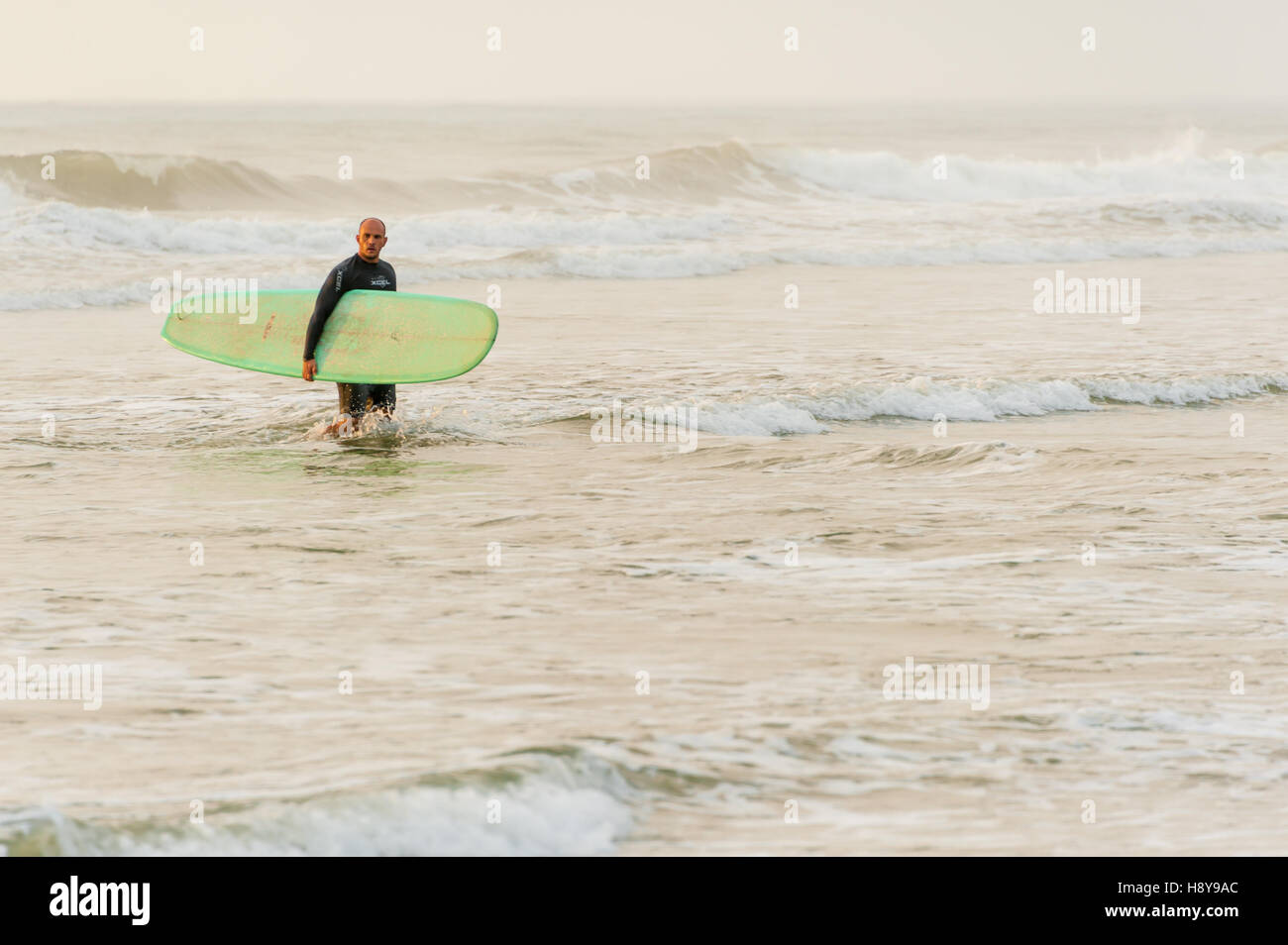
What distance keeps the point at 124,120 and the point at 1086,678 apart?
6156 centimetres

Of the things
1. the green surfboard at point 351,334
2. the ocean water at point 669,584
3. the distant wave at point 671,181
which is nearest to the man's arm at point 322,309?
the green surfboard at point 351,334

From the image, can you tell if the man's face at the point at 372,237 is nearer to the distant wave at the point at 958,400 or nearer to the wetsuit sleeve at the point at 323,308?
the wetsuit sleeve at the point at 323,308

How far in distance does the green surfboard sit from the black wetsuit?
98 millimetres

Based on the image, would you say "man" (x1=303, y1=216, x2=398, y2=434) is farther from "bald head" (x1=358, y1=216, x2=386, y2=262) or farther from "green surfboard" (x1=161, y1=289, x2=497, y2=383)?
"green surfboard" (x1=161, y1=289, x2=497, y2=383)

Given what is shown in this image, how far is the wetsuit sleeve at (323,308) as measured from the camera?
955cm

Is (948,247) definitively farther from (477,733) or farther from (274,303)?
(477,733)

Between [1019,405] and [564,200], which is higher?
[564,200]

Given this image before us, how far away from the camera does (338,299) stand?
32.1 ft

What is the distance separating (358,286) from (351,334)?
311 millimetres

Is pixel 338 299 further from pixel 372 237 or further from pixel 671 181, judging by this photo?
pixel 671 181

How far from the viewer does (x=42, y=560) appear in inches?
258
